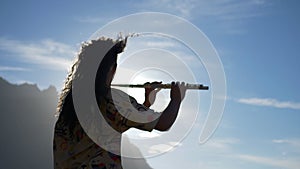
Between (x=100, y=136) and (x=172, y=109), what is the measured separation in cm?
78

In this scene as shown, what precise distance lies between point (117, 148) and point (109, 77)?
2.40 ft

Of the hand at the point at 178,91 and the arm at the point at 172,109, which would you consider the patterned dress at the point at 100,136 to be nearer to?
the arm at the point at 172,109

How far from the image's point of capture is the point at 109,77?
16.7 feet

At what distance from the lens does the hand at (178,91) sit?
5.11 meters

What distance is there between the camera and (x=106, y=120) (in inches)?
198

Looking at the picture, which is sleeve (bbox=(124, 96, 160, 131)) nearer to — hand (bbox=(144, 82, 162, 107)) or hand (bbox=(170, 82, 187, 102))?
hand (bbox=(170, 82, 187, 102))

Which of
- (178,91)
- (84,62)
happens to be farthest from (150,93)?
(84,62)

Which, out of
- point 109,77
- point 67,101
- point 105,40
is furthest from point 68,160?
point 105,40

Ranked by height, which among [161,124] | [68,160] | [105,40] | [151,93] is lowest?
[68,160]

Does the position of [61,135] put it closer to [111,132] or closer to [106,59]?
[111,132]

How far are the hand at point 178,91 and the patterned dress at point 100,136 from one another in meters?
0.26

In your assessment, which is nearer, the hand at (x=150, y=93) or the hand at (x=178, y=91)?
the hand at (x=178, y=91)

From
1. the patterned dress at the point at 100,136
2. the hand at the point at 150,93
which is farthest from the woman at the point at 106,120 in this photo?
the hand at the point at 150,93

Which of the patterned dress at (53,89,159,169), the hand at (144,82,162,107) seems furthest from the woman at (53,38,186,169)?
the hand at (144,82,162,107)
